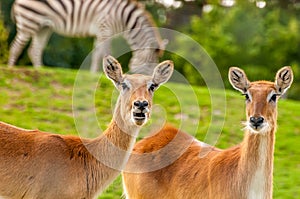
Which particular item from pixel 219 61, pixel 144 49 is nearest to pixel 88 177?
pixel 144 49

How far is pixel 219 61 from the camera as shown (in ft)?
98.0

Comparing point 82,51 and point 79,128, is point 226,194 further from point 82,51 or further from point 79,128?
point 82,51

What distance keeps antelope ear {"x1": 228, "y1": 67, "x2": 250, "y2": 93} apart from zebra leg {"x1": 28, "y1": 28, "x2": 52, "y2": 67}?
1058 centimetres

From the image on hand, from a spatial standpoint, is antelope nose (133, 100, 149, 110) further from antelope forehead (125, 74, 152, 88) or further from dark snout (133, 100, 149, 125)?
antelope forehead (125, 74, 152, 88)

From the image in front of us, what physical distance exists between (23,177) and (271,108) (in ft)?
7.95

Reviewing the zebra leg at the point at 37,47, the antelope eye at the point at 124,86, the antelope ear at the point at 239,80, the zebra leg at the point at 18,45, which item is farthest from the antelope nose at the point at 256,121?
the zebra leg at the point at 18,45

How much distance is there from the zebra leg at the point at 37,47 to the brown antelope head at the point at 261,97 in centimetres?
1072

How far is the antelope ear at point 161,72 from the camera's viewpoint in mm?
8078

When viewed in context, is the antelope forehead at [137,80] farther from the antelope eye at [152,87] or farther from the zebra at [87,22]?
the zebra at [87,22]

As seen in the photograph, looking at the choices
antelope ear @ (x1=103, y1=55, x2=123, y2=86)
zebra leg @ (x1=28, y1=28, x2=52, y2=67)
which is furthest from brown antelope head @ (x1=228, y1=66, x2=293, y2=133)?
zebra leg @ (x1=28, y1=28, x2=52, y2=67)

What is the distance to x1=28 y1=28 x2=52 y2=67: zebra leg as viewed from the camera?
18172mm

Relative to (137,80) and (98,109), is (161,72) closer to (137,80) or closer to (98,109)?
(137,80)

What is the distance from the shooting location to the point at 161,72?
816 centimetres

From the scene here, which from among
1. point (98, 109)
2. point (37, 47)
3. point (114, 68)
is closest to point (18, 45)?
point (37, 47)
